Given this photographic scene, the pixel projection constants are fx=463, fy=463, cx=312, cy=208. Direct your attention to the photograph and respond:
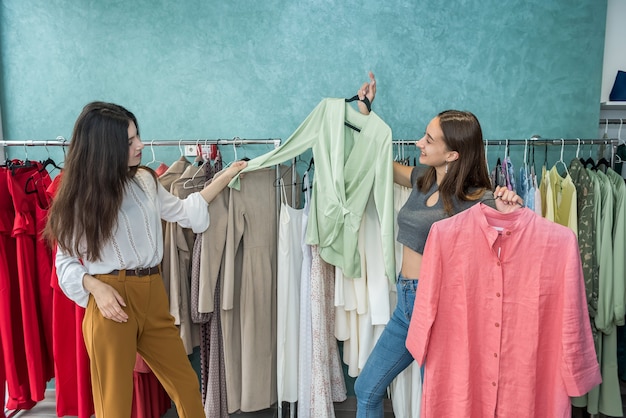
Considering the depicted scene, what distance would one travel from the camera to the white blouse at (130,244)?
1.86m

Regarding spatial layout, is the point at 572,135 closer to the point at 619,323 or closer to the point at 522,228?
the point at 619,323

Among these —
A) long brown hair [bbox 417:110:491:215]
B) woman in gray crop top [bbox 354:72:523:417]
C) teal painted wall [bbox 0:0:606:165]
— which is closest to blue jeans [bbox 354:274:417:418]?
woman in gray crop top [bbox 354:72:523:417]

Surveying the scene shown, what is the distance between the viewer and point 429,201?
1.97m

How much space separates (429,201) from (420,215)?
0.25ft

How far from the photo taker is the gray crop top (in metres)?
1.86

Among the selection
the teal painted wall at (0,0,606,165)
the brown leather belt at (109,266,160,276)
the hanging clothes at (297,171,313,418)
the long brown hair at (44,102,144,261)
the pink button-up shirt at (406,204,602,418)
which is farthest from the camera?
the teal painted wall at (0,0,606,165)

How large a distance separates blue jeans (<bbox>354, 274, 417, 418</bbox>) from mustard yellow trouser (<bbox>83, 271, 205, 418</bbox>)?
0.76m

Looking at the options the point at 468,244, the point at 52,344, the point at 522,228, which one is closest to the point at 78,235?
the point at 52,344

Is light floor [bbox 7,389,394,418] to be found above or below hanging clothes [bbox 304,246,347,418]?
below

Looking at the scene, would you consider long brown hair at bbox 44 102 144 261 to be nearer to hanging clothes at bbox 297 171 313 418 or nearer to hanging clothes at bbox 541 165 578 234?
hanging clothes at bbox 297 171 313 418

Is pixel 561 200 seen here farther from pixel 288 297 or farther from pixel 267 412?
pixel 267 412

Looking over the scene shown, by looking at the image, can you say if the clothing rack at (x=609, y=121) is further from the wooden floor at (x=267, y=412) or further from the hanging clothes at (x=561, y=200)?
the wooden floor at (x=267, y=412)

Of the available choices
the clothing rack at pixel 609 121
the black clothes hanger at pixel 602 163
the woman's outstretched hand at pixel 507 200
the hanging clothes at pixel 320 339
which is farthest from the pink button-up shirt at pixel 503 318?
the clothing rack at pixel 609 121

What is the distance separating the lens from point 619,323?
232 centimetres
